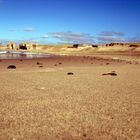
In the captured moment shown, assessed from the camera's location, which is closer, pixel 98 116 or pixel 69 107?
pixel 98 116

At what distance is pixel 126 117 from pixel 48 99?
11.7 feet

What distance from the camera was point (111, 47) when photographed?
140m

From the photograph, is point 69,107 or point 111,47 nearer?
point 69,107

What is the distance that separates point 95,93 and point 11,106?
13.7 ft

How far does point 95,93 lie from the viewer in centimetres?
1239

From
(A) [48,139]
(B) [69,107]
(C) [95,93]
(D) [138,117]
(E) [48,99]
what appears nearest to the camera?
(A) [48,139]

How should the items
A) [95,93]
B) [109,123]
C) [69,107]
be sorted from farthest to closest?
[95,93] → [69,107] → [109,123]

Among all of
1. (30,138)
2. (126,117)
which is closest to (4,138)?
(30,138)

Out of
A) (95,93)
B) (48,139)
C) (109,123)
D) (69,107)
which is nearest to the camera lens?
(48,139)

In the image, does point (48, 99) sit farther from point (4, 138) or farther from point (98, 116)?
point (4, 138)

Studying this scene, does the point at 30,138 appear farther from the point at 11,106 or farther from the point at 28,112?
the point at 11,106

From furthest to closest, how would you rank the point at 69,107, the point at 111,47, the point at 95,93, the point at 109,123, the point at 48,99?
the point at 111,47, the point at 95,93, the point at 48,99, the point at 69,107, the point at 109,123

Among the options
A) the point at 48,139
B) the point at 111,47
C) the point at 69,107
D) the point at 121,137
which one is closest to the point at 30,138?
the point at 48,139

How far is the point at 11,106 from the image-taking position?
9.70 metres
